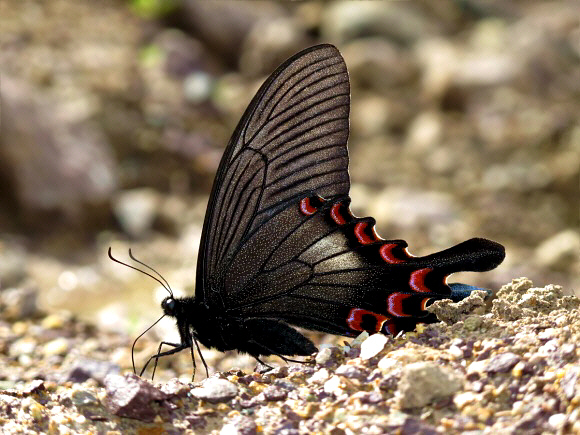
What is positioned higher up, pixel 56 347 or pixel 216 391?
pixel 56 347

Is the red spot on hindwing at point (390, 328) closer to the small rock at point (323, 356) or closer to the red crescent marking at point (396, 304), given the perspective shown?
the red crescent marking at point (396, 304)

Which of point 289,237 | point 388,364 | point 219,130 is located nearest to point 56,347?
point 289,237

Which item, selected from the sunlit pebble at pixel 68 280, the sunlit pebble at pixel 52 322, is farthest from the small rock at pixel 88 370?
the sunlit pebble at pixel 68 280

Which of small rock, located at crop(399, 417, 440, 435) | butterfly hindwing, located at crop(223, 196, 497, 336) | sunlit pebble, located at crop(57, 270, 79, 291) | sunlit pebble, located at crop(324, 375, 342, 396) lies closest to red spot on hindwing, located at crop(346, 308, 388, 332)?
butterfly hindwing, located at crop(223, 196, 497, 336)

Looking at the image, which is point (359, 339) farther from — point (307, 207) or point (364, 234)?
point (307, 207)

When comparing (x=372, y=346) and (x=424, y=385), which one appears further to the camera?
(x=372, y=346)

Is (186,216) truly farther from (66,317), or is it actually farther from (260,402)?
(260,402)

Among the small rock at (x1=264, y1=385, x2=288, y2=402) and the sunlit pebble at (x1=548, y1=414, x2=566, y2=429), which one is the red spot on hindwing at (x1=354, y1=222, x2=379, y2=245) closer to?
the small rock at (x1=264, y1=385, x2=288, y2=402)
